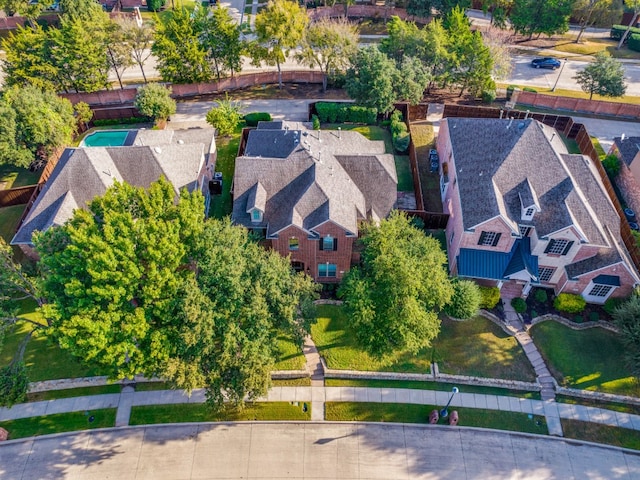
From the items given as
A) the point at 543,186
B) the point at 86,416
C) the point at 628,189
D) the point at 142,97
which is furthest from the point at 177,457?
the point at 628,189

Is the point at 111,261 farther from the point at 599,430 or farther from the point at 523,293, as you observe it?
the point at 599,430

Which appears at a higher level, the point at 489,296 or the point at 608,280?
the point at 608,280

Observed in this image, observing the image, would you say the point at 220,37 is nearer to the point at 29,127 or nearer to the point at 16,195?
the point at 29,127

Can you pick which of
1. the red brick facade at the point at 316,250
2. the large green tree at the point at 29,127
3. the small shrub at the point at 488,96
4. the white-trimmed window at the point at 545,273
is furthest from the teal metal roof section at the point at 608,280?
the large green tree at the point at 29,127

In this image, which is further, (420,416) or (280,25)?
(280,25)

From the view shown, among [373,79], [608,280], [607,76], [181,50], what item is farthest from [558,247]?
[181,50]
